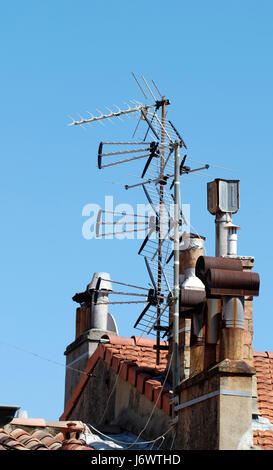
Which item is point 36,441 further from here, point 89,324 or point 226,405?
point 89,324

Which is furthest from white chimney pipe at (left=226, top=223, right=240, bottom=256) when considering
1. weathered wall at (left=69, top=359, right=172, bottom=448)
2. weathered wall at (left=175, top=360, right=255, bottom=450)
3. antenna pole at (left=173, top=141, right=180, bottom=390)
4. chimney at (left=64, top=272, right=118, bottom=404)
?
chimney at (left=64, top=272, right=118, bottom=404)

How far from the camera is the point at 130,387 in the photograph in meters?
18.2

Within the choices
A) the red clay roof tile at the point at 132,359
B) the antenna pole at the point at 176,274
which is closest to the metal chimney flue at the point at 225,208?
the antenna pole at the point at 176,274

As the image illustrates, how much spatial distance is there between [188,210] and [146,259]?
1.26 meters

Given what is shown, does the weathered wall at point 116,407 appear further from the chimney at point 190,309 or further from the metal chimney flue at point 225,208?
the metal chimney flue at point 225,208

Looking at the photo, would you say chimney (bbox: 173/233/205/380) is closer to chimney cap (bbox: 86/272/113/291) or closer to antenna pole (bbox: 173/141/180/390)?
antenna pole (bbox: 173/141/180/390)

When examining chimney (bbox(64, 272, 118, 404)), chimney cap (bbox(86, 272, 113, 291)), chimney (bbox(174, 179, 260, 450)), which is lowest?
chimney (bbox(174, 179, 260, 450))

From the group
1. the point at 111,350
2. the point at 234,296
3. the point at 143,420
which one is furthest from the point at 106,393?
the point at 234,296

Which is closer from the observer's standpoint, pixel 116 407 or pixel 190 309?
pixel 190 309

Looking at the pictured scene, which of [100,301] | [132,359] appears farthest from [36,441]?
[100,301]

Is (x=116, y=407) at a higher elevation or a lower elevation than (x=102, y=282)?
lower

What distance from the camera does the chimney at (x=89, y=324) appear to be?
21016 millimetres

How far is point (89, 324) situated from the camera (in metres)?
21.4

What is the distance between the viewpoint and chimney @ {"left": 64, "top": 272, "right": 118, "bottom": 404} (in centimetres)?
2102
